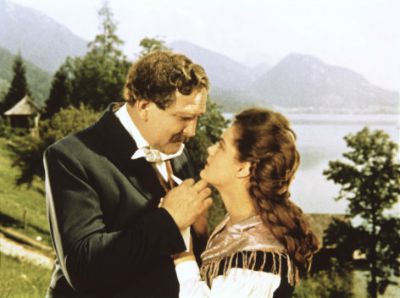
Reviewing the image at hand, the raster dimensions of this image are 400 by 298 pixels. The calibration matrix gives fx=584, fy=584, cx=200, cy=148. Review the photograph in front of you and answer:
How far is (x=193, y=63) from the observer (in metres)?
2.46

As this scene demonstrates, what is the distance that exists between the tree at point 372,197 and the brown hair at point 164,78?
12332 mm

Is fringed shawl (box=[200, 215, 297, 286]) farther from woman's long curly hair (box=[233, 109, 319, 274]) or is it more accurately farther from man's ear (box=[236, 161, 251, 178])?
man's ear (box=[236, 161, 251, 178])

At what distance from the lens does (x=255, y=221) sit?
2246 mm

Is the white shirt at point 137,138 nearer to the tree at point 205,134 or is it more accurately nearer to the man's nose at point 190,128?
the man's nose at point 190,128

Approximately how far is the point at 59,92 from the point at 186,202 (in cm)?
2281

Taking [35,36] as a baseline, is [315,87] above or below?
above

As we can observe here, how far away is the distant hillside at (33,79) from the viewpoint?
91.2ft

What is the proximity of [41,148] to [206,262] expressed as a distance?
1629cm

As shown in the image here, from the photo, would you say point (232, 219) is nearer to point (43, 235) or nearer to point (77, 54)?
point (43, 235)

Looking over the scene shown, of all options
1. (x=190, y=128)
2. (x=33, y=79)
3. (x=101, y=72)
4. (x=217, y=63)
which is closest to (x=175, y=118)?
(x=190, y=128)

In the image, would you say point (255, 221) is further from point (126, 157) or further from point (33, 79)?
point (33, 79)

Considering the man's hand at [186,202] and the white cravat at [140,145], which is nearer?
the man's hand at [186,202]

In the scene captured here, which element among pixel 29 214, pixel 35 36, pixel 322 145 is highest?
pixel 35 36

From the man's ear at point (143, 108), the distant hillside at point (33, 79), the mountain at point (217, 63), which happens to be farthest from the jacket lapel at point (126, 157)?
the distant hillside at point (33, 79)
